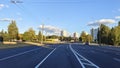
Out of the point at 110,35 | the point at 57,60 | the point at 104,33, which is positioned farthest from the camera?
the point at 104,33

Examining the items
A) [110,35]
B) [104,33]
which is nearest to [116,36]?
[110,35]

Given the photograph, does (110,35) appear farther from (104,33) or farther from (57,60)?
(57,60)

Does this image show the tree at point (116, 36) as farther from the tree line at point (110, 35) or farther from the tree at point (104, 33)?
the tree at point (104, 33)

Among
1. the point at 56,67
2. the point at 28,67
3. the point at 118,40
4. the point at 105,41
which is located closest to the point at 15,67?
the point at 28,67

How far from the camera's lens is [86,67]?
18859mm

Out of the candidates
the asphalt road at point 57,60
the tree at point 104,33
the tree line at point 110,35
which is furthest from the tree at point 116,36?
the asphalt road at point 57,60

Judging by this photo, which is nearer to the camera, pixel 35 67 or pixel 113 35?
pixel 35 67

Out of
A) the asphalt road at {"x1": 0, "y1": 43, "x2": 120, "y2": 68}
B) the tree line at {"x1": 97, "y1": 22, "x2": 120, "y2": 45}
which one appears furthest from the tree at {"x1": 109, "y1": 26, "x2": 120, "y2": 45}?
the asphalt road at {"x1": 0, "y1": 43, "x2": 120, "y2": 68}

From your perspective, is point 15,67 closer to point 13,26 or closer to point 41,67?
point 41,67

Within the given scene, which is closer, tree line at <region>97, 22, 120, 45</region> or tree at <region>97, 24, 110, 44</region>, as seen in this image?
tree line at <region>97, 22, 120, 45</region>

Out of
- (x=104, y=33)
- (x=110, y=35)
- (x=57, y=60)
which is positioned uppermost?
(x=104, y=33)

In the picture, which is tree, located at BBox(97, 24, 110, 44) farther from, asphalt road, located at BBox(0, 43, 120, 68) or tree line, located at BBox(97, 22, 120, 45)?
asphalt road, located at BBox(0, 43, 120, 68)

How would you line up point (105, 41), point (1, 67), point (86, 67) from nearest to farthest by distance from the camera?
1. point (1, 67)
2. point (86, 67)
3. point (105, 41)

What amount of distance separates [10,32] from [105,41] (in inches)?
1891
